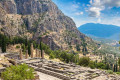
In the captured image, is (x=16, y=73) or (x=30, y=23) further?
(x=30, y=23)

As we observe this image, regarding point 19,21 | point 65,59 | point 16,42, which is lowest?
point 65,59

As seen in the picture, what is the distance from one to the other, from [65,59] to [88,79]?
43.2 m

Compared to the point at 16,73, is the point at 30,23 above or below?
above

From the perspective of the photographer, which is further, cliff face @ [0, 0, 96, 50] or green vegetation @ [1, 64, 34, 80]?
cliff face @ [0, 0, 96, 50]

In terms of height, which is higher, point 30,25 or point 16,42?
point 30,25

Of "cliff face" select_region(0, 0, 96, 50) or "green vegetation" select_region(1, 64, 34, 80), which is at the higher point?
"cliff face" select_region(0, 0, 96, 50)

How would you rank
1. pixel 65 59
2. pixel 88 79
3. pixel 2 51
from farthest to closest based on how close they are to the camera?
pixel 65 59 → pixel 2 51 → pixel 88 79

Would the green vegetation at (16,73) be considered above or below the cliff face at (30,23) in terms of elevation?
below

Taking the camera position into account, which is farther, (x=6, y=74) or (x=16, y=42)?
(x=16, y=42)

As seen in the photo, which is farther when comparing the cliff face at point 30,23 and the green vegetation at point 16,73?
the cliff face at point 30,23

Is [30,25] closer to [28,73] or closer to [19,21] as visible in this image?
[19,21]

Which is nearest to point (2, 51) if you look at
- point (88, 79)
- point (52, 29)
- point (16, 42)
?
point (16, 42)

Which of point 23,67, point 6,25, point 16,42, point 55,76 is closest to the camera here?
point 23,67

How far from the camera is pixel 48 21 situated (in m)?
168
